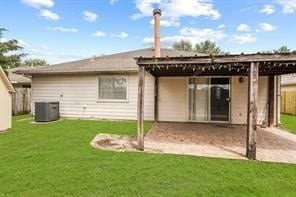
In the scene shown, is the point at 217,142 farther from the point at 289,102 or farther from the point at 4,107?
the point at 289,102

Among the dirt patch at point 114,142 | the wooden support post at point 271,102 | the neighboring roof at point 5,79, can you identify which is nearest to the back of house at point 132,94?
the wooden support post at point 271,102

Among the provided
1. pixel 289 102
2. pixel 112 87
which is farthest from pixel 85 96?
pixel 289 102

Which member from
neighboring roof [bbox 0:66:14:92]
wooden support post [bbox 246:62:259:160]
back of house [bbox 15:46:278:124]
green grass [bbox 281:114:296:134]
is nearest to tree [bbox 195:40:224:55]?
green grass [bbox 281:114:296:134]

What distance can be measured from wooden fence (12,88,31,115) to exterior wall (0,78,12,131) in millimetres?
5920

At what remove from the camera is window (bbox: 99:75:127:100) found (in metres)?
13.2

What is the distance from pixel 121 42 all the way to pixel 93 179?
2677cm

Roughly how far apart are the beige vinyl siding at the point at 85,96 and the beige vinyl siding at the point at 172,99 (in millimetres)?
468

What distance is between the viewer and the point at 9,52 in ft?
87.9

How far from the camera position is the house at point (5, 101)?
941 cm

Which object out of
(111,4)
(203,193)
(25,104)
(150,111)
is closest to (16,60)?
(25,104)

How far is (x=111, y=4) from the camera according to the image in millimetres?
17234

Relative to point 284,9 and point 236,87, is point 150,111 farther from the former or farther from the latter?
point 284,9

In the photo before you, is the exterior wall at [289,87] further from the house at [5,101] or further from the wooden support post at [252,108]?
the house at [5,101]

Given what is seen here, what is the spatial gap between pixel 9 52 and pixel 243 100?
23342 mm
